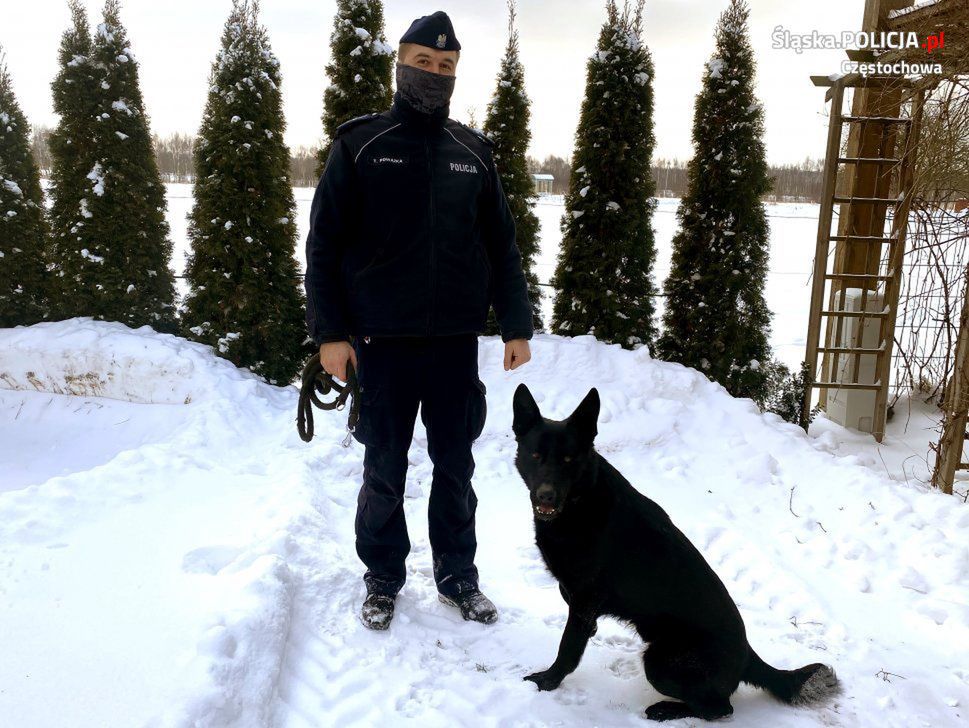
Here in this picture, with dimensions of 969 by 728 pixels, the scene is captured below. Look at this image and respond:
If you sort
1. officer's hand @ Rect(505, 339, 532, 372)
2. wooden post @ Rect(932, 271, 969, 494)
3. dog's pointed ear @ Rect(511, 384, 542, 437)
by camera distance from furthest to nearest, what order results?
1. wooden post @ Rect(932, 271, 969, 494)
2. officer's hand @ Rect(505, 339, 532, 372)
3. dog's pointed ear @ Rect(511, 384, 542, 437)

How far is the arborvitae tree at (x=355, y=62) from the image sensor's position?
5.64 m

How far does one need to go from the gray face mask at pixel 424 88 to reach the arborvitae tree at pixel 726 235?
3931 mm

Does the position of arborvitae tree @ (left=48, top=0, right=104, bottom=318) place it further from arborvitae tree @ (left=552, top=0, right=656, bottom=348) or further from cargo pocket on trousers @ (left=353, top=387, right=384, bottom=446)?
cargo pocket on trousers @ (left=353, top=387, right=384, bottom=446)

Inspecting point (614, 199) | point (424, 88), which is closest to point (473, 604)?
point (424, 88)

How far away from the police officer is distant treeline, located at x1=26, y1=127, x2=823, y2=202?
148 inches

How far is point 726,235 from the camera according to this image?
219 inches

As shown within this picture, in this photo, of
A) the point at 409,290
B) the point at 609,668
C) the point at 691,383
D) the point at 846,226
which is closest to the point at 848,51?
the point at 846,226

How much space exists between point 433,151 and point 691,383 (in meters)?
3.58

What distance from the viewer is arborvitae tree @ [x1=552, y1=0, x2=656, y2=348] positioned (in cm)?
557

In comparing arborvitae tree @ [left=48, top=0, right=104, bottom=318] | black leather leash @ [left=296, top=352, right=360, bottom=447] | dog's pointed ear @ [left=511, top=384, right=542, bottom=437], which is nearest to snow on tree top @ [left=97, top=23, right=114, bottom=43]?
arborvitae tree @ [left=48, top=0, right=104, bottom=318]

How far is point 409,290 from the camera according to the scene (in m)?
2.25

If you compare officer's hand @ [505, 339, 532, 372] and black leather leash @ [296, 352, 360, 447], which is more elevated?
officer's hand @ [505, 339, 532, 372]

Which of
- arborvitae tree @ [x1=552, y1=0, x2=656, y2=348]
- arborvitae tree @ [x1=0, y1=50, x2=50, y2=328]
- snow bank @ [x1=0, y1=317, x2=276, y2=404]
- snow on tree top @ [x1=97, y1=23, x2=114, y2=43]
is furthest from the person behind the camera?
arborvitae tree @ [x1=0, y1=50, x2=50, y2=328]

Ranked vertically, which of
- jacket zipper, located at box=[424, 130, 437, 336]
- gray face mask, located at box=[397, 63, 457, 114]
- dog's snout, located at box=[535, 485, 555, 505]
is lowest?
dog's snout, located at box=[535, 485, 555, 505]
